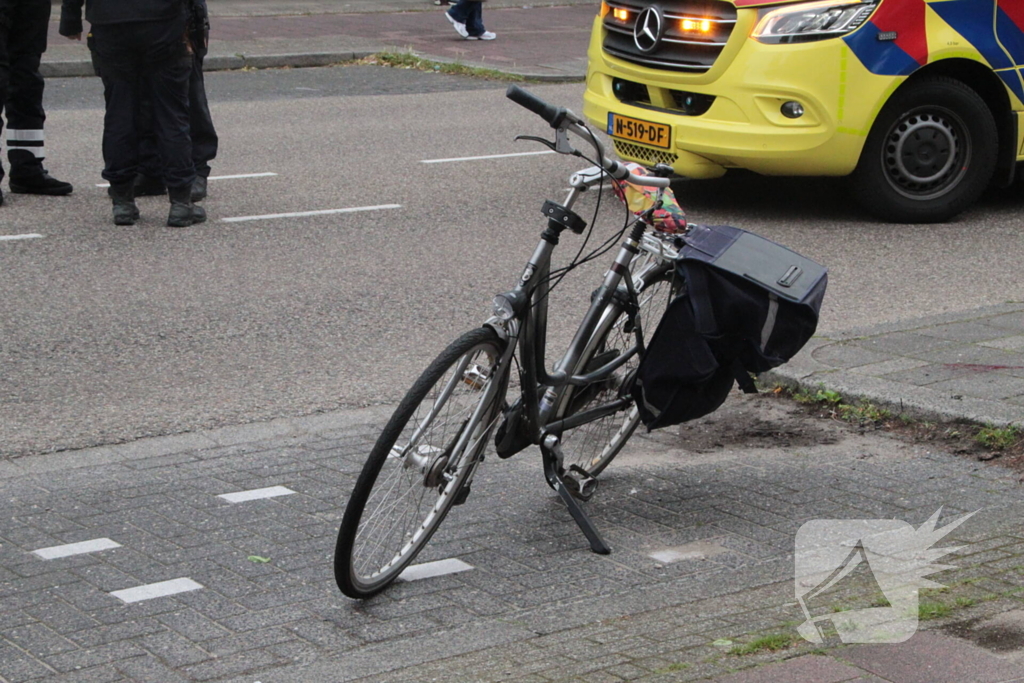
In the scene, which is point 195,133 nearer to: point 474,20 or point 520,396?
point 520,396

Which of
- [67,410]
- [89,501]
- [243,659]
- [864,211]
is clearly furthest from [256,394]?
[864,211]

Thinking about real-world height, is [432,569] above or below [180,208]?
above

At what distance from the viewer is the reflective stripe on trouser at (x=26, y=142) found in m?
9.05

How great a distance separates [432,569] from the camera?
4.01 metres

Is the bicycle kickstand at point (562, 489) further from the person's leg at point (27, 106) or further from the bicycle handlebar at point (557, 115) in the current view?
the person's leg at point (27, 106)

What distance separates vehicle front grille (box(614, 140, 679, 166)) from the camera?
860cm

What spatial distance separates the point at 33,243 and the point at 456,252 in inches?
91.0

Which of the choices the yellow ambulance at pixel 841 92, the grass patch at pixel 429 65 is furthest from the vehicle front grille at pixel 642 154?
the grass patch at pixel 429 65

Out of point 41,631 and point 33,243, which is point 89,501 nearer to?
point 41,631

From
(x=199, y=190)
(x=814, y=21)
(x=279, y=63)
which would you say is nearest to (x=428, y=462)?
(x=814, y=21)

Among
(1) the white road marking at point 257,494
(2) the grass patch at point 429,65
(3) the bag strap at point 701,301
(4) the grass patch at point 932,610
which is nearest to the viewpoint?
(4) the grass patch at point 932,610

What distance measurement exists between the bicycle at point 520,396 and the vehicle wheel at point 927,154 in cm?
433

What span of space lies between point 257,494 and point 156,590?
0.76 m

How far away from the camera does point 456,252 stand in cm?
782
